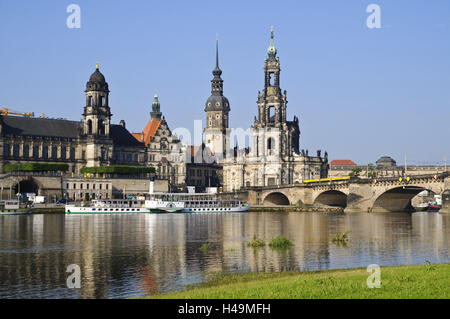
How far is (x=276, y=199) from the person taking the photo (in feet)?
484

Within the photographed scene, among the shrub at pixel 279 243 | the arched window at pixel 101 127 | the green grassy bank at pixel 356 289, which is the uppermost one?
the arched window at pixel 101 127

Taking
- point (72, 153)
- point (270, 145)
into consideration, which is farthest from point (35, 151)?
point (270, 145)

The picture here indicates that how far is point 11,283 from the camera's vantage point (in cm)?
3319

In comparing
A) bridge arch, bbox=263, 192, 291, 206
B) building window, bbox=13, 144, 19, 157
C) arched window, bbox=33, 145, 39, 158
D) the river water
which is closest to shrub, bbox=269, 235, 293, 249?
the river water

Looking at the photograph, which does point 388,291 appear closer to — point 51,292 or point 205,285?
point 205,285

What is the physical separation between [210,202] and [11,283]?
10189 centimetres

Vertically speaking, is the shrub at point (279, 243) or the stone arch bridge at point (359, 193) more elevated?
the stone arch bridge at point (359, 193)

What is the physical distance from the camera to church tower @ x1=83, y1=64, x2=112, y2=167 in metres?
144

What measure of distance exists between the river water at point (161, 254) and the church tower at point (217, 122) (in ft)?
397

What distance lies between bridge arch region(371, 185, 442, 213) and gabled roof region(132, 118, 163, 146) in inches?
2493

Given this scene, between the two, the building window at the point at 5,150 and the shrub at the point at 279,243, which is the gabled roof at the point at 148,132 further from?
the shrub at the point at 279,243

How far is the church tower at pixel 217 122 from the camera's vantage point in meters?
→ 195

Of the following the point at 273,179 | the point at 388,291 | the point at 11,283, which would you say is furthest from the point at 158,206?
the point at 388,291

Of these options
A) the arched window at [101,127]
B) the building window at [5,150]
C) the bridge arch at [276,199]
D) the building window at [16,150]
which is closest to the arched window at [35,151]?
the building window at [16,150]
